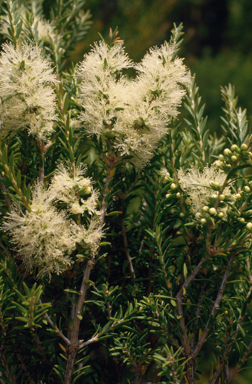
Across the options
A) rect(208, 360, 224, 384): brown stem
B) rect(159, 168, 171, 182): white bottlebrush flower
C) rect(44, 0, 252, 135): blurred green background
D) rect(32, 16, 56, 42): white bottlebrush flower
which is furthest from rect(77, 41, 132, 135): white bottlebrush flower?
rect(44, 0, 252, 135): blurred green background

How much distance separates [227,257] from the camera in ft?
1.37

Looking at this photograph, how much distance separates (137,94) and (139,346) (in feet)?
1.03

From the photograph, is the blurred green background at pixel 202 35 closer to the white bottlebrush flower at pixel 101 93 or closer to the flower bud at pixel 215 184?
the flower bud at pixel 215 184

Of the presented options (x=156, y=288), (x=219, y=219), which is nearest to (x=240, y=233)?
(x=219, y=219)

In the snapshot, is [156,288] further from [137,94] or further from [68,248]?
[137,94]

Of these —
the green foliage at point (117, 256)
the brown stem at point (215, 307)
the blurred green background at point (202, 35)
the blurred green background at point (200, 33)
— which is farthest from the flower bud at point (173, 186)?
the blurred green background at point (200, 33)

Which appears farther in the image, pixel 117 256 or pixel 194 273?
pixel 117 256

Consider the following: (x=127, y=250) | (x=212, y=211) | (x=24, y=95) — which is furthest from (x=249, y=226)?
(x=24, y=95)

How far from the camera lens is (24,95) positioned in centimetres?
37

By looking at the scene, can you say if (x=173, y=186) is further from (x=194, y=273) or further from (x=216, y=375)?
(x=216, y=375)

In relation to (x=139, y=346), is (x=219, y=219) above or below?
above

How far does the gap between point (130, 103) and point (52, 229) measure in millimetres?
180

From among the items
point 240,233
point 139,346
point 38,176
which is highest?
point 38,176

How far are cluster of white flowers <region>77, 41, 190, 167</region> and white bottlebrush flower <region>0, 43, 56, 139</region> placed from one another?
0.05m
